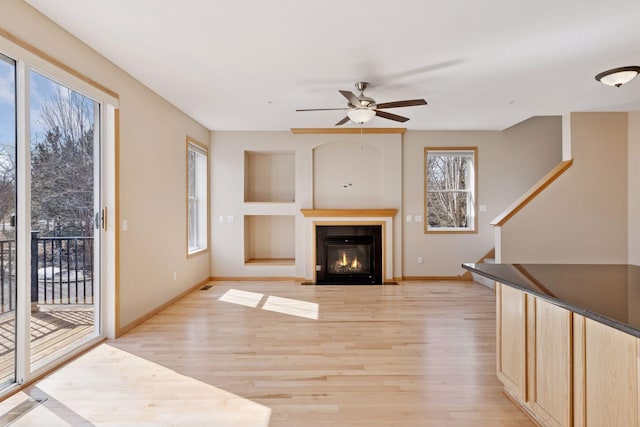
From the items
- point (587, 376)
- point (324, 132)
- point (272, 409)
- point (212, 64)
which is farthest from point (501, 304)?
point (324, 132)

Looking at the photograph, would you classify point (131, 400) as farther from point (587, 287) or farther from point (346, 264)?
point (346, 264)

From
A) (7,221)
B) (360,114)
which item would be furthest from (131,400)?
(360,114)

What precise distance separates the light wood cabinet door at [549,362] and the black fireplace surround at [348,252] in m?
3.91

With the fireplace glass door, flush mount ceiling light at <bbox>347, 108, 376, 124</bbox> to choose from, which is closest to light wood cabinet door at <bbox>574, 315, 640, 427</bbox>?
flush mount ceiling light at <bbox>347, 108, 376, 124</bbox>

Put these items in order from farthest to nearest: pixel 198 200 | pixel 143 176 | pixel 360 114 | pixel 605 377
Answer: pixel 198 200 → pixel 143 176 → pixel 360 114 → pixel 605 377

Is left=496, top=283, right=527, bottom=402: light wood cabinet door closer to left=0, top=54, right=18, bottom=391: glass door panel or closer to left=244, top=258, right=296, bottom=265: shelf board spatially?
left=0, top=54, right=18, bottom=391: glass door panel

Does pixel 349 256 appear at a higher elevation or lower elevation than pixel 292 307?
higher

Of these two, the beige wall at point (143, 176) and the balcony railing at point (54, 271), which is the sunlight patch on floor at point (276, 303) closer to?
the beige wall at point (143, 176)

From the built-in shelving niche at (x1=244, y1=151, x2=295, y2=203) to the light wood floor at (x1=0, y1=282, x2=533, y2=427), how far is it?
268 centimetres

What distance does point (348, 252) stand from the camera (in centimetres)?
591

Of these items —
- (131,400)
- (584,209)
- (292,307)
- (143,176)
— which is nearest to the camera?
(131,400)

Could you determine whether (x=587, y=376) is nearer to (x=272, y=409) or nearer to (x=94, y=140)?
(x=272, y=409)

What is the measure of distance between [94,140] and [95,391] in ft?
7.17

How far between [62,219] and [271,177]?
12.9 ft
